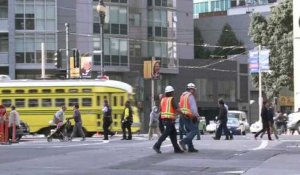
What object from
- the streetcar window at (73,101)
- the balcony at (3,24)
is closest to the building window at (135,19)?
the balcony at (3,24)

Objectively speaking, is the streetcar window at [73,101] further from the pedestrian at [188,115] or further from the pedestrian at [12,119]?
the pedestrian at [188,115]

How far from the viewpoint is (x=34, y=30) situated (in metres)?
57.1

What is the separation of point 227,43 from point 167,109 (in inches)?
2547

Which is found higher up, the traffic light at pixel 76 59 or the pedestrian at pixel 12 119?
the traffic light at pixel 76 59

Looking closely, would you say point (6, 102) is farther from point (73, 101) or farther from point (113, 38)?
point (113, 38)

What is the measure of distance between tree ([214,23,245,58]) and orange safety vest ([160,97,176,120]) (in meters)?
62.1

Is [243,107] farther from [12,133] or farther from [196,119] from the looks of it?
[196,119]

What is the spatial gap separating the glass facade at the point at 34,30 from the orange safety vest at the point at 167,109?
41316 mm

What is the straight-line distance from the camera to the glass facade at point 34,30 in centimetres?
5675

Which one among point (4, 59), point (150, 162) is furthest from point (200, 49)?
point (150, 162)

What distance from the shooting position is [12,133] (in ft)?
86.1

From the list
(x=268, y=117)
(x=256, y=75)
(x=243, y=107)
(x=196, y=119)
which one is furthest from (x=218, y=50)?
(x=196, y=119)

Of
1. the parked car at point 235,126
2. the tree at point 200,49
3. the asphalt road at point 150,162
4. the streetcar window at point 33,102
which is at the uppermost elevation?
the tree at point 200,49

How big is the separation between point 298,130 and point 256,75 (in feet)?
49.7
